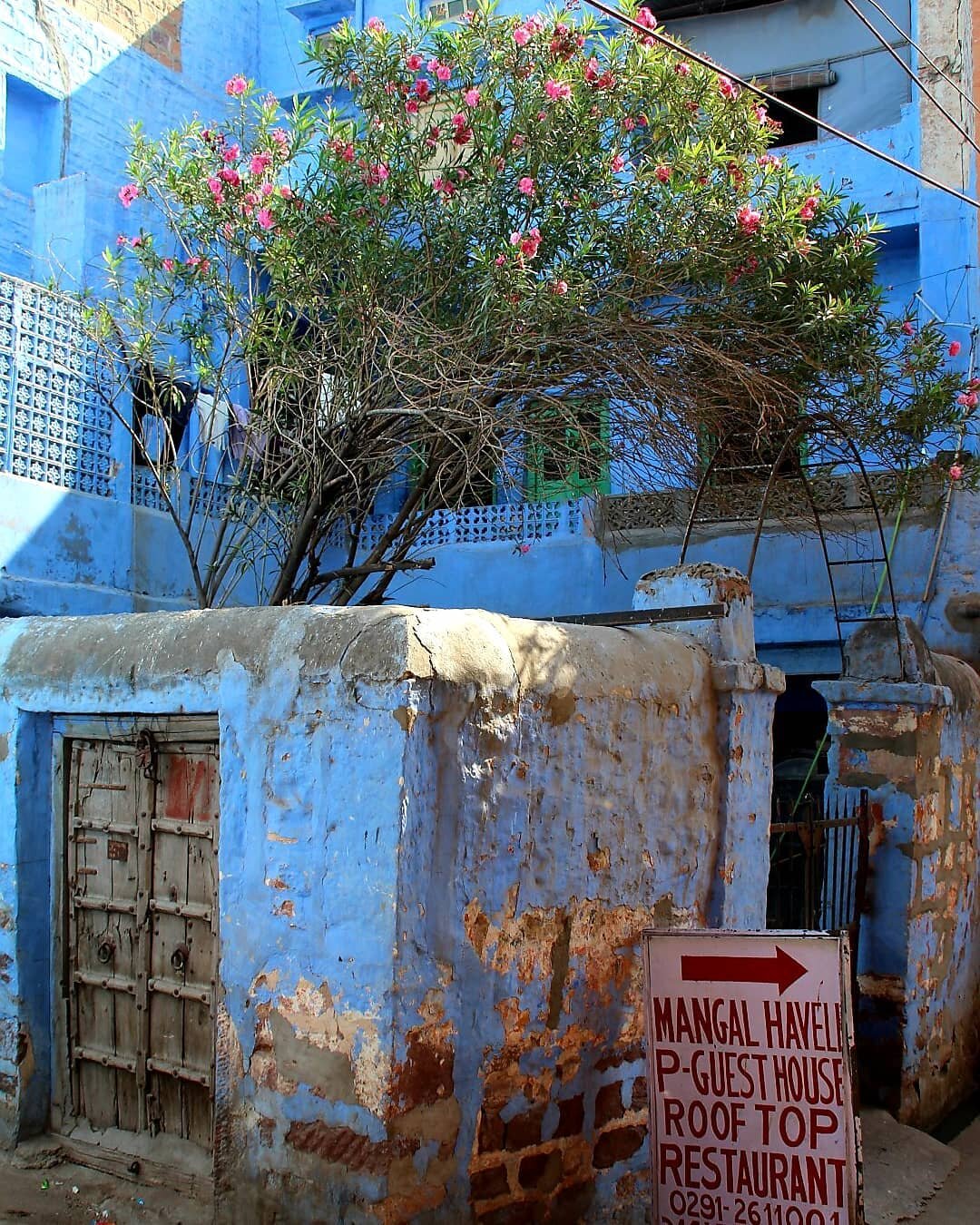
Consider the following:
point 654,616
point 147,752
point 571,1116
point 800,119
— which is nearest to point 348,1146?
point 571,1116

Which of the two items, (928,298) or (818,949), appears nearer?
(818,949)

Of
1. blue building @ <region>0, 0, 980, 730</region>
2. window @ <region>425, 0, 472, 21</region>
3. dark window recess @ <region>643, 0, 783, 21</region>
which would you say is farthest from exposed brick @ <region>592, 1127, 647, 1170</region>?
window @ <region>425, 0, 472, 21</region>

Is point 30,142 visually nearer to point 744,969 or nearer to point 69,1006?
point 69,1006

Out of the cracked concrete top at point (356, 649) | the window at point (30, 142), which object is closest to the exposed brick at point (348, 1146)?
the cracked concrete top at point (356, 649)

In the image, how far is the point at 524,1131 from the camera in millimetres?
3979

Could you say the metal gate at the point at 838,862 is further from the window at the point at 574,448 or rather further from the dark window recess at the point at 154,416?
the dark window recess at the point at 154,416

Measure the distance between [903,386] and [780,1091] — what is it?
271 inches

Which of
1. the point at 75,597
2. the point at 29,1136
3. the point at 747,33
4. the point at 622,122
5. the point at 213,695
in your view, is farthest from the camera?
the point at 747,33

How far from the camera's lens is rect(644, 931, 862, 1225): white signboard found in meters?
3.56

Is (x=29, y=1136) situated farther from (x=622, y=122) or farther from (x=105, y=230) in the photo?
(x=105, y=230)

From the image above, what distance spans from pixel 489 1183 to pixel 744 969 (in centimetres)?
110

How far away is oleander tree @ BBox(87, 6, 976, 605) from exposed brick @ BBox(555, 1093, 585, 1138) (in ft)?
10.7

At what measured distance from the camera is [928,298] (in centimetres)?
1076

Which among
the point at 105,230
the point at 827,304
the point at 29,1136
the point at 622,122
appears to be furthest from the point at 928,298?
the point at 29,1136
